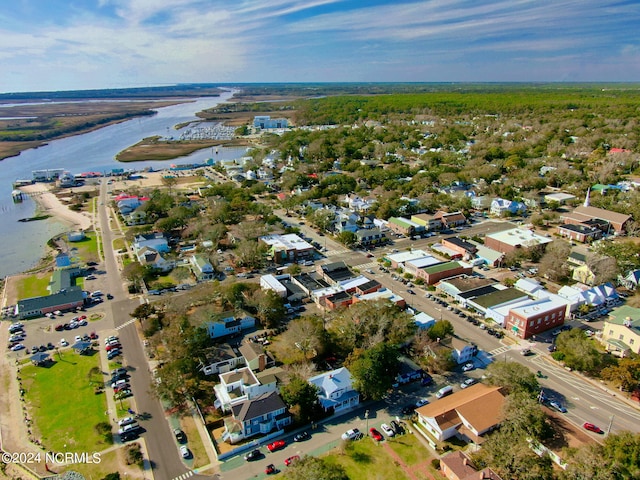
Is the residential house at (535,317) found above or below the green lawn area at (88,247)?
above

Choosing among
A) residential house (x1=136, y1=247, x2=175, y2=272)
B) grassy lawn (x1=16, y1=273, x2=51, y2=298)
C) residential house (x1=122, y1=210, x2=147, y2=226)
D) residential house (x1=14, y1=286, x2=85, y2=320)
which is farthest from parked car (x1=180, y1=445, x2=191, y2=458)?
residential house (x1=122, y1=210, x2=147, y2=226)

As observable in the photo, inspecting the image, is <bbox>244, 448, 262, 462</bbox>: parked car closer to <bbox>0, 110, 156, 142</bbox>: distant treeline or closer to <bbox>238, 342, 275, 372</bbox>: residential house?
<bbox>238, 342, 275, 372</bbox>: residential house

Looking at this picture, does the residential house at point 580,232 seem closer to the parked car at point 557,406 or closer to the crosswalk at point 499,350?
the crosswalk at point 499,350

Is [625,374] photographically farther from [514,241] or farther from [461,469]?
[514,241]

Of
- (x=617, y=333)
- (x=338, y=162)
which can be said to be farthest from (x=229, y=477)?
(x=338, y=162)

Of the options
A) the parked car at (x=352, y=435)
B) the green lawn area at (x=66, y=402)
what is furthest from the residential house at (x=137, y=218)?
the parked car at (x=352, y=435)

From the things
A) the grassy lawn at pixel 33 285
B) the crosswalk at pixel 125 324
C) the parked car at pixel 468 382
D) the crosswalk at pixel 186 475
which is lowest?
the grassy lawn at pixel 33 285
